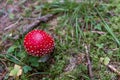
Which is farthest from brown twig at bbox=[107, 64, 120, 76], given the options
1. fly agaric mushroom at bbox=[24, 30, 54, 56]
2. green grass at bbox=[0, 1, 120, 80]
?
fly agaric mushroom at bbox=[24, 30, 54, 56]

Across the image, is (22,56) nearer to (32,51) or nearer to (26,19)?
(32,51)

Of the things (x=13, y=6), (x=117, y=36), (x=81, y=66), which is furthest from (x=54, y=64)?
(x=13, y=6)

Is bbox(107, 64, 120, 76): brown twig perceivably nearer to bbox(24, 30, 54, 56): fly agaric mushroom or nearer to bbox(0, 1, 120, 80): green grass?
bbox(0, 1, 120, 80): green grass

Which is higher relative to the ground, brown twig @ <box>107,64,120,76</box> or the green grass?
the green grass

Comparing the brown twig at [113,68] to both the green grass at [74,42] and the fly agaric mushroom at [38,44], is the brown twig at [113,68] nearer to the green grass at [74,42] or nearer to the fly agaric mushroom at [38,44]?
the green grass at [74,42]
